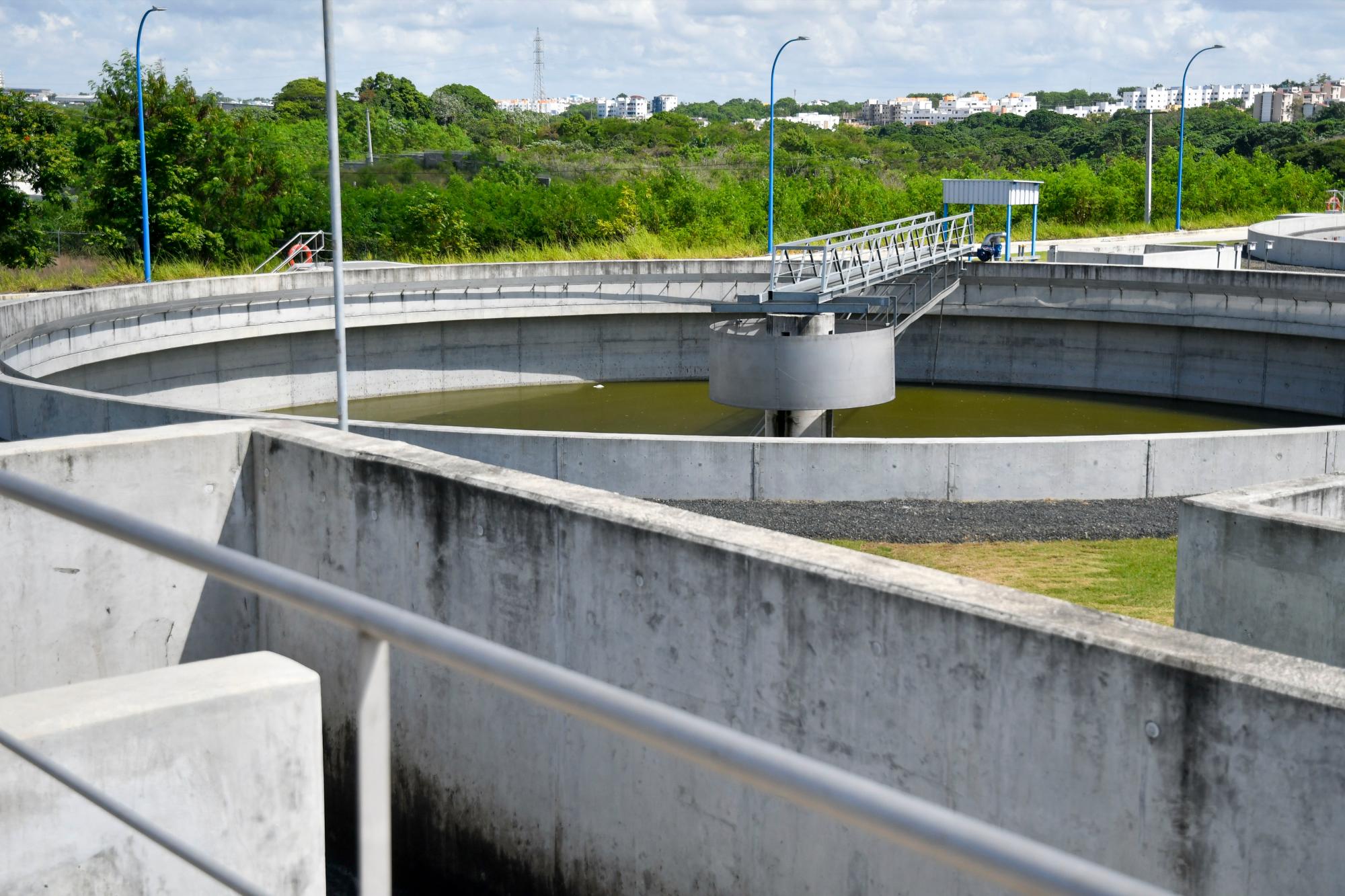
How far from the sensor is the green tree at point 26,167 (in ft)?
113

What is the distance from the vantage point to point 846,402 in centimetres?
2402

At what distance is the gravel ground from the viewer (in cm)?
1449

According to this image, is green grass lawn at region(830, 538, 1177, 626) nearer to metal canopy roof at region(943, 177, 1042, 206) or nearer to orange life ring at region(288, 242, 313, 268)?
metal canopy roof at region(943, 177, 1042, 206)

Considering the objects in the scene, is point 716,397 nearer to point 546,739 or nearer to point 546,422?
point 546,422

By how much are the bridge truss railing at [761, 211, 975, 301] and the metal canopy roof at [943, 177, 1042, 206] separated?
145cm

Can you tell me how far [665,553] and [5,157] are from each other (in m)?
32.4

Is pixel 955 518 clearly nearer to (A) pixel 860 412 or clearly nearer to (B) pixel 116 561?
(B) pixel 116 561

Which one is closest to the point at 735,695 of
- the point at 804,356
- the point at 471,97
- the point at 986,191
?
the point at 804,356

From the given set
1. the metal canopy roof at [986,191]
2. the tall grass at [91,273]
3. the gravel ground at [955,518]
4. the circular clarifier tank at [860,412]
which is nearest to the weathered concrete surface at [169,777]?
the gravel ground at [955,518]

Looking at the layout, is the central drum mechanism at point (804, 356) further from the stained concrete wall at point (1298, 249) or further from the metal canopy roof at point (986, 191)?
the stained concrete wall at point (1298, 249)

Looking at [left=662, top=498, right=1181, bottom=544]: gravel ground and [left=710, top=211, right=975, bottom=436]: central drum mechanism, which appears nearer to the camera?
[left=662, top=498, right=1181, bottom=544]: gravel ground

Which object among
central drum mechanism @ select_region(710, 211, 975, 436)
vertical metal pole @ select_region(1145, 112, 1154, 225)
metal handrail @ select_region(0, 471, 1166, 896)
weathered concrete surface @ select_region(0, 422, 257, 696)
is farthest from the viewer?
vertical metal pole @ select_region(1145, 112, 1154, 225)

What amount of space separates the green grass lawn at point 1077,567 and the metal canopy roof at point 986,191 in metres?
22.2

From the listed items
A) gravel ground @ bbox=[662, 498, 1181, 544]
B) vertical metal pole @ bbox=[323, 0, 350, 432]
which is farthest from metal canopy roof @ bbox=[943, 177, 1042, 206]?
vertical metal pole @ bbox=[323, 0, 350, 432]
